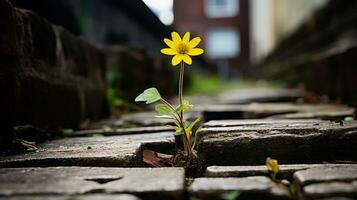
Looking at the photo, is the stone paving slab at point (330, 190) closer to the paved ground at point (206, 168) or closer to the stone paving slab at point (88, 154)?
the paved ground at point (206, 168)

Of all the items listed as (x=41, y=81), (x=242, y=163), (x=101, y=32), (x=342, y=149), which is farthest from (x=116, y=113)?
(x=342, y=149)

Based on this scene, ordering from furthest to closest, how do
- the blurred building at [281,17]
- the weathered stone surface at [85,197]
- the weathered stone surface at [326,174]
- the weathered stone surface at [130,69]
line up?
the blurred building at [281,17], the weathered stone surface at [130,69], the weathered stone surface at [326,174], the weathered stone surface at [85,197]

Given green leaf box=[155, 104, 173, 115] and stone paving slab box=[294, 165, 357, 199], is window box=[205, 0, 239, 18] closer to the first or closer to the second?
green leaf box=[155, 104, 173, 115]

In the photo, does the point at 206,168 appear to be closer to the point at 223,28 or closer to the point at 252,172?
the point at 252,172

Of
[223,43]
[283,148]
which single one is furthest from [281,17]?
[283,148]

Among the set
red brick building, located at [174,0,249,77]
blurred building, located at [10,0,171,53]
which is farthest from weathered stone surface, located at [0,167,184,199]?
red brick building, located at [174,0,249,77]

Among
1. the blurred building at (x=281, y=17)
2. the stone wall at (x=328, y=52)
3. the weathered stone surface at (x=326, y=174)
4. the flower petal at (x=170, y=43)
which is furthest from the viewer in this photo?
the blurred building at (x=281, y=17)

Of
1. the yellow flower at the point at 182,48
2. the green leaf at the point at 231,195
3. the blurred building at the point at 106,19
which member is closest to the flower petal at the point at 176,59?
the yellow flower at the point at 182,48
